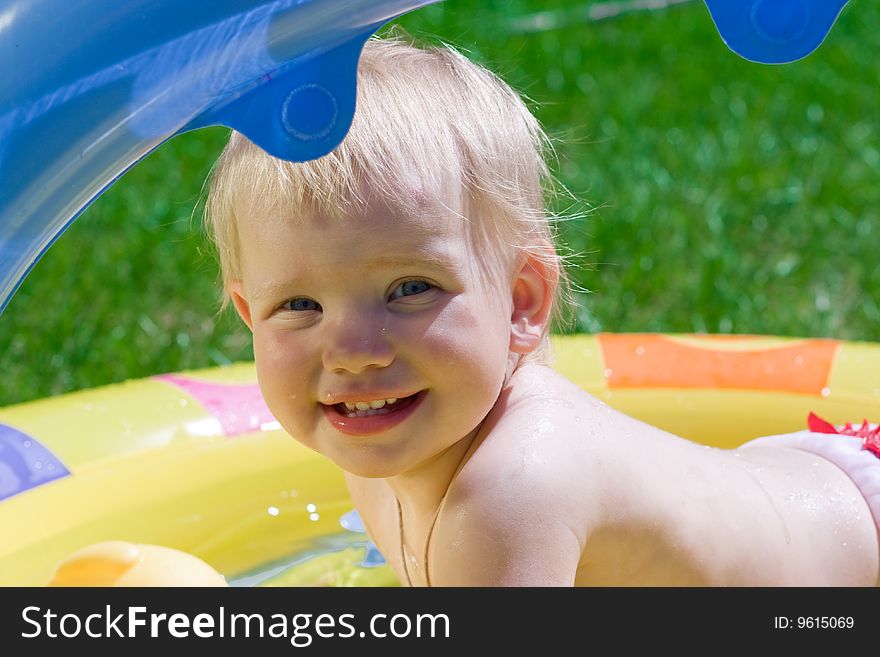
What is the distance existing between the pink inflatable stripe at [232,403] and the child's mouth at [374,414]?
865mm

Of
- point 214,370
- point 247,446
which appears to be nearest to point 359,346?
point 247,446

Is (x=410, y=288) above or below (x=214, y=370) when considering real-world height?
below

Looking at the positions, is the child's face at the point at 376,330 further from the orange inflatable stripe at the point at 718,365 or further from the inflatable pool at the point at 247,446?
the orange inflatable stripe at the point at 718,365

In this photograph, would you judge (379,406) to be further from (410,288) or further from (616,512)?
(616,512)

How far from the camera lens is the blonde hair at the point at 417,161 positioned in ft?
4.83

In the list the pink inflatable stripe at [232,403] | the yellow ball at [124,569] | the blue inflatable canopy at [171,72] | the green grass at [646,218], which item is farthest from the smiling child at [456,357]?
the green grass at [646,218]

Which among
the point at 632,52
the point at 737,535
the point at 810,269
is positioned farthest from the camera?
the point at 632,52

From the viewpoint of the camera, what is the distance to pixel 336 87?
50.6 inches

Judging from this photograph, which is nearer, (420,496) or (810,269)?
(420,496)

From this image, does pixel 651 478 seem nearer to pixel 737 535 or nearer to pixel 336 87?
pixel 737 535

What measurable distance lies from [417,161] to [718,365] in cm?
121

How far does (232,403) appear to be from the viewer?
2.45 meters

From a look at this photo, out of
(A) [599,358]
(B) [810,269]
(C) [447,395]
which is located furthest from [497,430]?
(B) [810,269]
